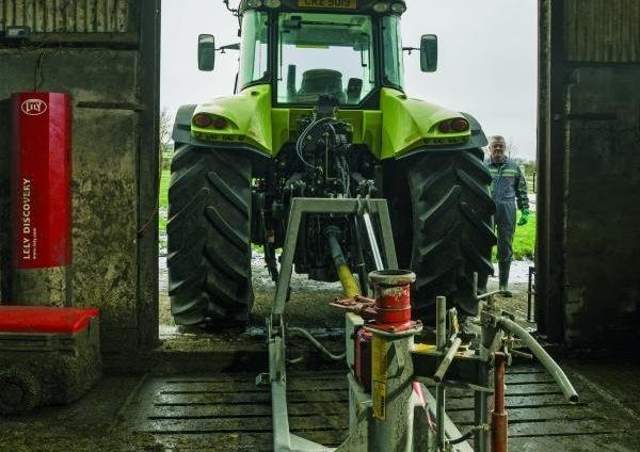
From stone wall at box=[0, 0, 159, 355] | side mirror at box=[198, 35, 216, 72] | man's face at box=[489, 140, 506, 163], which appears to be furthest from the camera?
man's face at box=[489, 140, 506, 163]

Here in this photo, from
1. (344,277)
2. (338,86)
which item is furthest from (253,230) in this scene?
(344,277)

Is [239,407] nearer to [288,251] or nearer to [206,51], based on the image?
[288,251]

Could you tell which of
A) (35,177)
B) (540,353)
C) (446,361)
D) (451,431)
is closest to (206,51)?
(35,177)

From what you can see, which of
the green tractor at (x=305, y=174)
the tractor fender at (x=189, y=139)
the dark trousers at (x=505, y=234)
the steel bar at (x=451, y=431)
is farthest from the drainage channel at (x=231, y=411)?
the dark trousers at (x=505, y=234)

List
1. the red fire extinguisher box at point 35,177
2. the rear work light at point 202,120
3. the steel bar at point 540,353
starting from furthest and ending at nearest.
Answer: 1. the rear work light at point 202,120
2. the red fire extinguisher box at point 35,177
3. the steel bar at point 540,353

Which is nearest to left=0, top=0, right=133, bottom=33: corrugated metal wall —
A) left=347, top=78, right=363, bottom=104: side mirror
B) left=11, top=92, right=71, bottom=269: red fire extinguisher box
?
left=11, top=92, right=71, bottom=269: red fire extinguisher box

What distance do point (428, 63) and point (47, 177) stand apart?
305cm

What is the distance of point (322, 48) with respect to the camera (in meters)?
5.00

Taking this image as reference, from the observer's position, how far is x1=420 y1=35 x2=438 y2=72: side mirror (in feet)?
18.1

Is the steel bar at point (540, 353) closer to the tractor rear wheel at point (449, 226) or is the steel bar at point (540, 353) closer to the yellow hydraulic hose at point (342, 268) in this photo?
the yellow hydraulic hose at point (342, 268)

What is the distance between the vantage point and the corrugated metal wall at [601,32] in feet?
14.5

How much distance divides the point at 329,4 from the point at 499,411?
12.1 feet

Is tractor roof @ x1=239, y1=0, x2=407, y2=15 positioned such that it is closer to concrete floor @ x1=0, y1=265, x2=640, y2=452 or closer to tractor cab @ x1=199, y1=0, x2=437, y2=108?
tractor cab @ x1=199, y1=0, x2=437, y2=108

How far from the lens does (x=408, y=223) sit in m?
4.95
